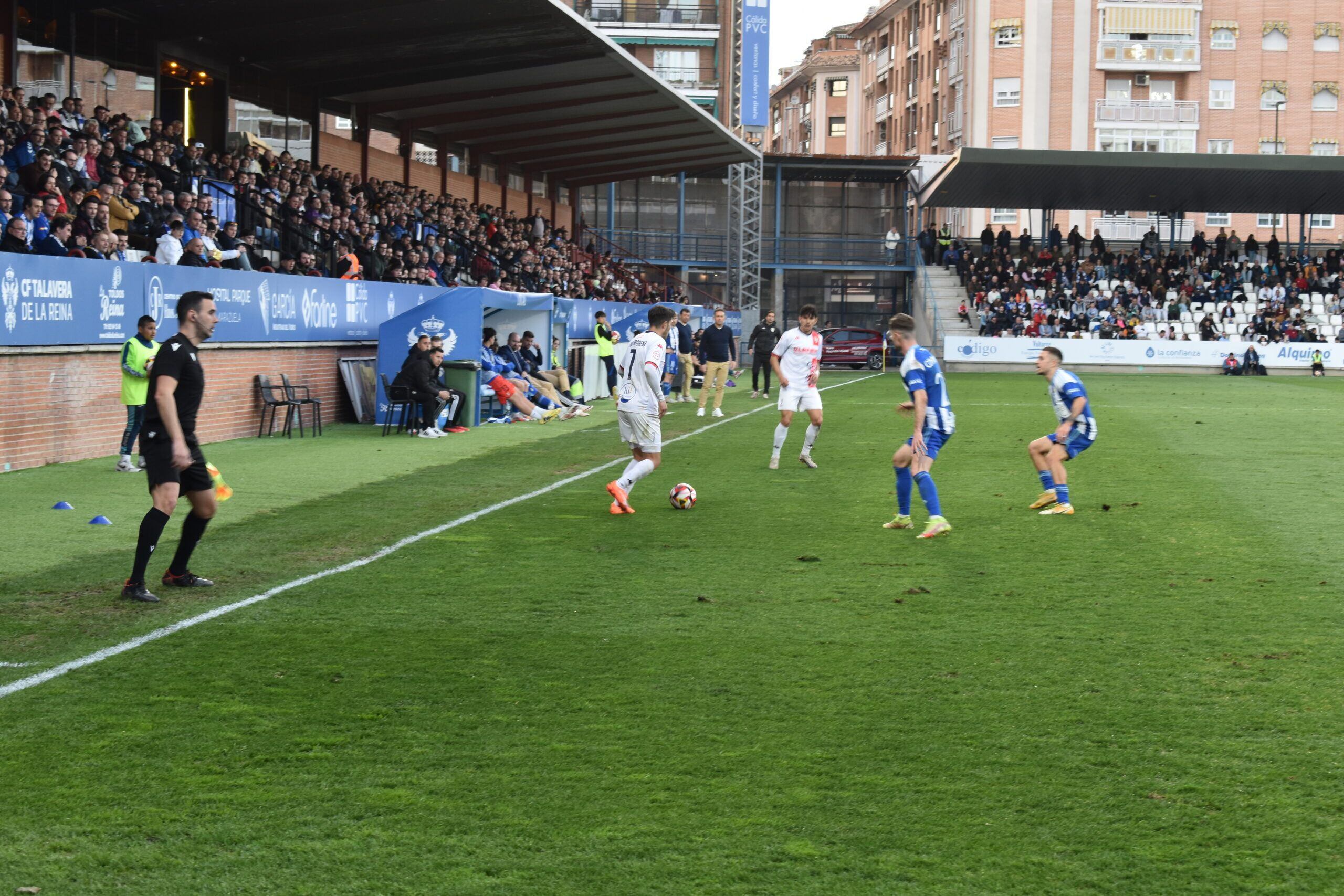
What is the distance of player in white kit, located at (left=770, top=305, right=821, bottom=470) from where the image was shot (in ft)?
55.8

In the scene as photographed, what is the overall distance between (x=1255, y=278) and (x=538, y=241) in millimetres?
31458

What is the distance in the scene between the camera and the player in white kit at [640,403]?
13.0 metres

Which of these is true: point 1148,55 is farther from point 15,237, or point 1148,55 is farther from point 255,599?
point 255,599

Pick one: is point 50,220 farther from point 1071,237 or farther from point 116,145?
point 1071,237

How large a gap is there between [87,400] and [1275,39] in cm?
6761

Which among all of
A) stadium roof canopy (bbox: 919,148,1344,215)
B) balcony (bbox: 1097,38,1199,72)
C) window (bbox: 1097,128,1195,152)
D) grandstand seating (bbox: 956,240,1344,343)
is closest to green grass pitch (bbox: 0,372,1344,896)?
stadium roof canopy (bbox: 919,148,1344,215)

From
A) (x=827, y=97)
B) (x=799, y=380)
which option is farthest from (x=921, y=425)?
(x=827, y=97)

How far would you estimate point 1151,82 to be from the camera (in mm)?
70125

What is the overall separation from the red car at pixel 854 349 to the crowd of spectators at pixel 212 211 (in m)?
14.5

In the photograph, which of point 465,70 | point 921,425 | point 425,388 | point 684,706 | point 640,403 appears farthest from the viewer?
point 465,70

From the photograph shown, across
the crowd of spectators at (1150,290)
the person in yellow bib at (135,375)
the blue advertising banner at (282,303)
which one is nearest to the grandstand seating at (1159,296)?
the crowd of spectators at (1150,290)

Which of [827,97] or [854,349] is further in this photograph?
[827,97]

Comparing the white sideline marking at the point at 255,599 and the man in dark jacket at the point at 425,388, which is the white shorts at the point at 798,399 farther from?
the man in dark jacket at the point at 425,388

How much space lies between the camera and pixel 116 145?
22172mm
